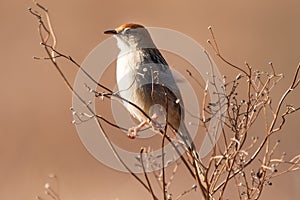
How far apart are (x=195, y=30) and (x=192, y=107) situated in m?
5.15

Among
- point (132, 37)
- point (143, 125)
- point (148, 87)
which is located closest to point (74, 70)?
point (132, 37)

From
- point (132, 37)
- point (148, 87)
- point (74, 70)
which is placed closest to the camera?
point (148, 87)

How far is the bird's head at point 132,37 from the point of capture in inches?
133

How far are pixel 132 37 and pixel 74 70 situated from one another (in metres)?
3.83

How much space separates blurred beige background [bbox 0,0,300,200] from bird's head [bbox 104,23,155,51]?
194 cm

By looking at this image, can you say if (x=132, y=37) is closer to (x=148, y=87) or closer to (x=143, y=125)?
(x=148, y=87)

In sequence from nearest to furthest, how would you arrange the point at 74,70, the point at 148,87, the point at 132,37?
the point at 148,87, the point at 132,37, the point at 74,70

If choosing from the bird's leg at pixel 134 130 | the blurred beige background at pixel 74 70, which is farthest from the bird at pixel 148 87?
the blurred beige background at pixel 74 70

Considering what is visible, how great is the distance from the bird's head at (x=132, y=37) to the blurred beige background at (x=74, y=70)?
76.2 inches

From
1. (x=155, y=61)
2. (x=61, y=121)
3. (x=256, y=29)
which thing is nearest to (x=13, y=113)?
(x=61, y=121)

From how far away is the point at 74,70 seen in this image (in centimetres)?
716

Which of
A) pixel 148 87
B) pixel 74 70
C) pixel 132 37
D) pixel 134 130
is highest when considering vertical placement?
pixel 74 70

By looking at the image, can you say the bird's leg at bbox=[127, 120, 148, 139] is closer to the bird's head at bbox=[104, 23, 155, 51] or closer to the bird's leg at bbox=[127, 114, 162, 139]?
the bird's leg at bbox=[127, 114, 162, 139]

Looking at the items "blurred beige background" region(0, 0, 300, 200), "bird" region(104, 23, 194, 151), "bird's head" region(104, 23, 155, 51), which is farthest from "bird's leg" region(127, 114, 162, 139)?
"blurred beige background" region(0, 0, 300, 200)
